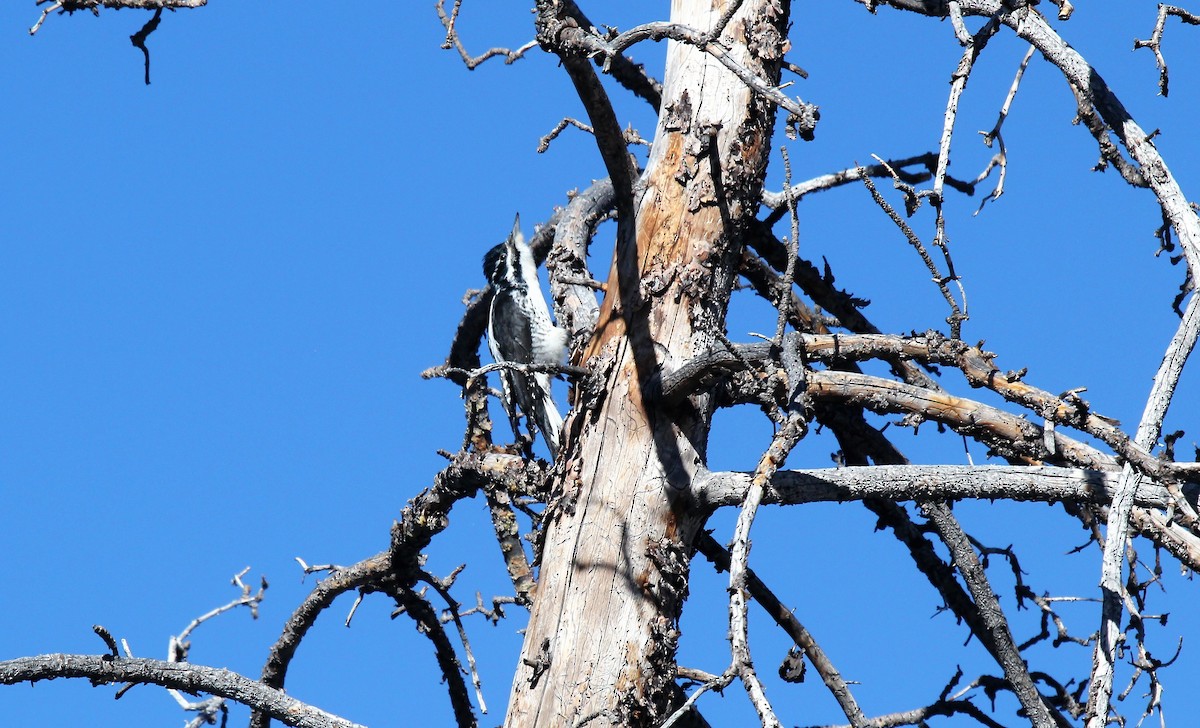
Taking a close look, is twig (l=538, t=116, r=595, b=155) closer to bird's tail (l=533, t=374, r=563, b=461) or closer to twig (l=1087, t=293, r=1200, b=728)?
twig (l=1087, t=293, r=1200, b=728)

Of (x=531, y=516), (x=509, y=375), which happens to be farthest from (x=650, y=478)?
(x=509, y=375)

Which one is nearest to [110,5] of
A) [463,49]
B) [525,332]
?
[463,49]

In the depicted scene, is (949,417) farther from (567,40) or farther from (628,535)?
(567,40)

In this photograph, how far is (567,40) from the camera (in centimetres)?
276

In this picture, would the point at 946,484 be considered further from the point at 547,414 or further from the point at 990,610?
the point at 547,414

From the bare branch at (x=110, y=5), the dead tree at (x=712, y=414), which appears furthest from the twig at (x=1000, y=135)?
the bare branch at (x=110, y=5)

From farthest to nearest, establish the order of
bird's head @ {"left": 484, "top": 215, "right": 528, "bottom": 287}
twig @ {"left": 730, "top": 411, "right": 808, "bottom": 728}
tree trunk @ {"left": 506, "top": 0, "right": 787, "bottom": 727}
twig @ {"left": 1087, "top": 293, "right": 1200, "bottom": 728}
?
bird's head @ {"left": 484, "top": 215, "right": 528, "bottom": 287}
tree trunk @ {"left": 506, "top": 0, "right": 787, "bottom": 727}
twig @ {"left": 1087, "top": 293, "right": 1200, "bottom": 728}
twig @ {"left": 730, "top": 411, "right": 808, "bottom": 728}

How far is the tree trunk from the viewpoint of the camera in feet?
9.71

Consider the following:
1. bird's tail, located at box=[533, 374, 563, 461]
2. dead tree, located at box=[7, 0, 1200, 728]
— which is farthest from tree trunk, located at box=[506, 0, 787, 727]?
bird's tail, located at box=[533, 374, 563, 461]

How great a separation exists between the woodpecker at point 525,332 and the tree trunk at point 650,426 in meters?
3.18

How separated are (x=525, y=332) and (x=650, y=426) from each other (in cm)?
364

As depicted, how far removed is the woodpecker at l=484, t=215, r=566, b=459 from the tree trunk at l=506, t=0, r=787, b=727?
3.18 meters

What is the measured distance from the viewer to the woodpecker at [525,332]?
21.5 feet

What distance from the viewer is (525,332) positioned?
670cm
